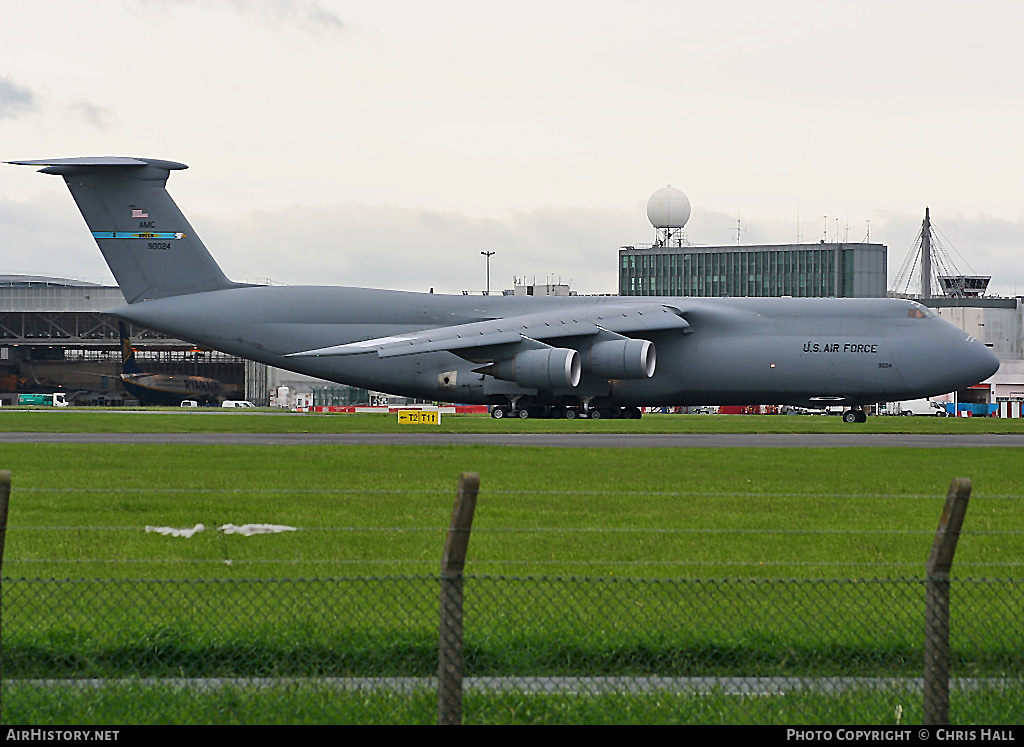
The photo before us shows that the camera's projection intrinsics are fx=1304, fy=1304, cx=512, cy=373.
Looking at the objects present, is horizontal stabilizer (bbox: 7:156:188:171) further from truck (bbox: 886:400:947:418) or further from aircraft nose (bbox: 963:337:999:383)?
truck (bbox: 886:400:947:418)

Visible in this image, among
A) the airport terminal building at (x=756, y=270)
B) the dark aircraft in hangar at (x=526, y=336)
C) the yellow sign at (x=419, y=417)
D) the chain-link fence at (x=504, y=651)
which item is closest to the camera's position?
the chain-link fence at (x=504, y=651)

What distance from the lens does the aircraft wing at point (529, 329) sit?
145 ft

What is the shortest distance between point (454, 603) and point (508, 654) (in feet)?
Answer: 8.59

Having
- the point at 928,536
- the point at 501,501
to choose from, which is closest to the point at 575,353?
the point at 501,501

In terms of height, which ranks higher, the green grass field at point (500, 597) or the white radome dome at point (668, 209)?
the white radome dome at point (668, 209)

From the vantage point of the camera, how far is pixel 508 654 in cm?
956

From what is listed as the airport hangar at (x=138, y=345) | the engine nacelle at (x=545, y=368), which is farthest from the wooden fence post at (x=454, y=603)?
the airport hangar at (x=138, y=345)

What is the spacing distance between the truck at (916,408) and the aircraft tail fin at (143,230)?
5803 centimetres

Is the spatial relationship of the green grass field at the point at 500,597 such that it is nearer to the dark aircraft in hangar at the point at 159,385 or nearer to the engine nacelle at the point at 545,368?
the engine nacelle at the point at 545,368

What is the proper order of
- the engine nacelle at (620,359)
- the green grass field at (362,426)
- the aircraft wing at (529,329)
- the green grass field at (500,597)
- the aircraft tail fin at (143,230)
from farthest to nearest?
the aircraft tail fin at (143,230), the engine nacelle at (620,359), the aircraft wing at (529,329), the green grass field at (362,426), the green grass field at (500,597)

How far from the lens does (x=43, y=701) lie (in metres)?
8.05

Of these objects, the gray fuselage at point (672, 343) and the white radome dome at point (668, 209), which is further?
the white radome dome at point (668, 209)

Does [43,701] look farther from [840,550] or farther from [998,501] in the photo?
[998,501]

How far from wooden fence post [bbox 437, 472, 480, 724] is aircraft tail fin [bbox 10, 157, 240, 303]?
4464 cm
